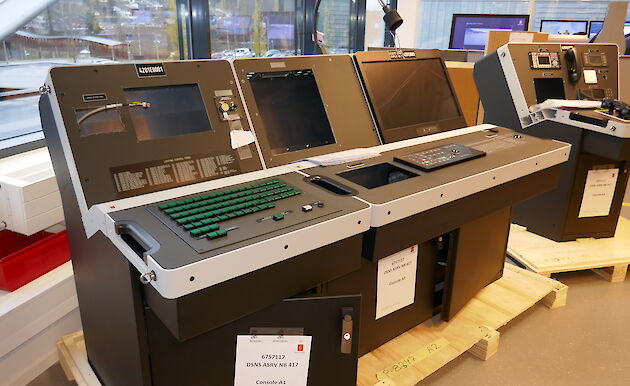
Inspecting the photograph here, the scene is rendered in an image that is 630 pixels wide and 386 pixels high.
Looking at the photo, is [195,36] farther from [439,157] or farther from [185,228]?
[185,228]

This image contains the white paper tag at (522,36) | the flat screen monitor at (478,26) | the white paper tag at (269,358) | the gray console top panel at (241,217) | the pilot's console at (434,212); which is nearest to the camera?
the gray console top panel at (241,217)

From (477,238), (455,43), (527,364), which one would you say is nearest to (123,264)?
(477,238)

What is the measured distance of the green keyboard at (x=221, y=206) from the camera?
3.52 ft

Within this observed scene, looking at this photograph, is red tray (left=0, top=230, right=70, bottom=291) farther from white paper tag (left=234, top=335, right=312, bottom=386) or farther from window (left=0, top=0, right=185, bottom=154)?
white paper tag (left=234, top=335, right=312, bottom=386)

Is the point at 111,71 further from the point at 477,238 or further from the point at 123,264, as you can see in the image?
the point at 477,238

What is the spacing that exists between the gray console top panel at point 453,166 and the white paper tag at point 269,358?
1.38 ft

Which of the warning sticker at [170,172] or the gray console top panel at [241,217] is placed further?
the warning sticker at [170,172]

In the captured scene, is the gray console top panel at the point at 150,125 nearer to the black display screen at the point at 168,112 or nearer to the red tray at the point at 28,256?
the black display screen at the point at 168,112

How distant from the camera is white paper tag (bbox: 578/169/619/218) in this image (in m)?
2.52

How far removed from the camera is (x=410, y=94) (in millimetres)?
1950

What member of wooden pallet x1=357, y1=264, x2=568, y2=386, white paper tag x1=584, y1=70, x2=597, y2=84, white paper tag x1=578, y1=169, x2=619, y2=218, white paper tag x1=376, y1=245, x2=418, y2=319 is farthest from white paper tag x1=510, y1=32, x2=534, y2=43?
white paper tag x1=376, y1=245, x2=418, y2=319

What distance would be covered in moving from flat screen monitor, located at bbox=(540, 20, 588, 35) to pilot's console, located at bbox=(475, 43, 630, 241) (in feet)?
14.1

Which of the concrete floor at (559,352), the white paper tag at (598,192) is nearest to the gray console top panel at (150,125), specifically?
the concrete floor at (559,352)

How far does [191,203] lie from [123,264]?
0.21m
